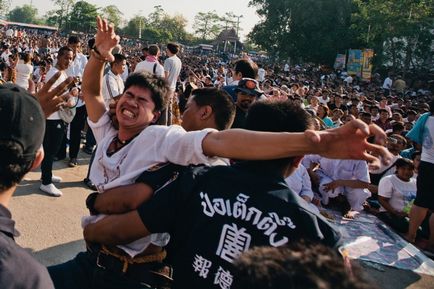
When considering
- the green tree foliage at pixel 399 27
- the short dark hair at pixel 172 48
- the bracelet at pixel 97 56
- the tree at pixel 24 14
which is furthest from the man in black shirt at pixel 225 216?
the tree at pixel 24 14

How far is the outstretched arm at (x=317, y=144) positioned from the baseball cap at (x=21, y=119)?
0.66 m

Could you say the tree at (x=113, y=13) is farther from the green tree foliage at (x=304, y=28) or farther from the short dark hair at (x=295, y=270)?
the short dark hair at (x=295, y=270)

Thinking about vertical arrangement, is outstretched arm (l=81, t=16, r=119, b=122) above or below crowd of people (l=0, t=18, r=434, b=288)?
above

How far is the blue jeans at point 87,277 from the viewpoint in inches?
66.7

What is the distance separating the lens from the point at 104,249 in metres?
1.73

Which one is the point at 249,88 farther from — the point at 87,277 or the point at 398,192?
the point at 398,192

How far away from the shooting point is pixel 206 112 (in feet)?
7.04

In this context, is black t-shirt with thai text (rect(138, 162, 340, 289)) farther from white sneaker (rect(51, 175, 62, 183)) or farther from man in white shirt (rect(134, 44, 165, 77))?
man in white shirt (rect(134, 44, 165, 77))

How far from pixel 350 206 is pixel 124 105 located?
3875 mm

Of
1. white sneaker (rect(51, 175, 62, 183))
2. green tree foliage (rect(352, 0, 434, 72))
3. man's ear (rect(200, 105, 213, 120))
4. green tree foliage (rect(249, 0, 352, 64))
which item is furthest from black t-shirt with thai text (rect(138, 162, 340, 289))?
green tree foliage (rect(249, 0, 352, 64))

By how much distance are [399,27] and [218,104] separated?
2272 centimetres

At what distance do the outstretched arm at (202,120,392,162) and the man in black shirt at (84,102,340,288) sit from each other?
0.28 ft

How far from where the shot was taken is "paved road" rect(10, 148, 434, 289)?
3479 millimetres

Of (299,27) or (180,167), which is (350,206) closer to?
(180,167)
